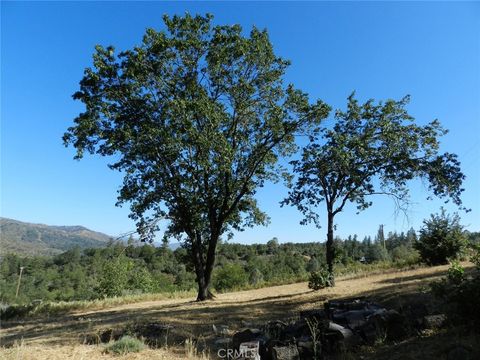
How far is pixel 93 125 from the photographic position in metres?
16.6

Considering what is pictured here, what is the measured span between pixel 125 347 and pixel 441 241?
18033 mm

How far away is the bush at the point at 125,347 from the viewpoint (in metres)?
7.08

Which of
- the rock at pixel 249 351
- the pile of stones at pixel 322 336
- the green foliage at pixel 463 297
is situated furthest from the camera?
the pile of stones at pixel 322 336

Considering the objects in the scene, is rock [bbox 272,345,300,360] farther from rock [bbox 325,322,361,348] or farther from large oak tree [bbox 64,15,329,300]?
large oak tree [bbox 64,15,329,300]

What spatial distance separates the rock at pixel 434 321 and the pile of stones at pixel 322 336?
33 centimetres

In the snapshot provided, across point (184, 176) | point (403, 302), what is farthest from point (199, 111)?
point (403, 302)

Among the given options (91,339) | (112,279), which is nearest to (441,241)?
(91,339)

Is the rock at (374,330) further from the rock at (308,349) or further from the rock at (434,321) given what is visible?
the rock at (308,349)

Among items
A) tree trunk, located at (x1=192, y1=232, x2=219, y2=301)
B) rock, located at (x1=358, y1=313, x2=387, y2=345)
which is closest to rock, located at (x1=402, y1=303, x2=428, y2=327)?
rock, located at (x1=358, y1=313, x2=387, y2=345)

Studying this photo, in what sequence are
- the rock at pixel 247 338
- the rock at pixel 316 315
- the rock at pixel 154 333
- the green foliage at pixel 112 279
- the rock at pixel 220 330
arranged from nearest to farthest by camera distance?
1. the rock at pixel 247 338
2. the rock at pixel 316 315
3. the rock at pixel 154 333
4. the rock at pixel 220 330
5. the green foliage at pixel 112 279

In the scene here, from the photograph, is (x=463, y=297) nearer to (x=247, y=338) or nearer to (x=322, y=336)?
(x=322, y=336)

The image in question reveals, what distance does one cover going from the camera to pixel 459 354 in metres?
5.21

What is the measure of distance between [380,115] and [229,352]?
12845 millimetres

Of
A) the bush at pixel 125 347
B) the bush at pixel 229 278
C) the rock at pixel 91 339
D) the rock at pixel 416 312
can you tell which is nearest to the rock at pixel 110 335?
the rock at pixel 91 339
